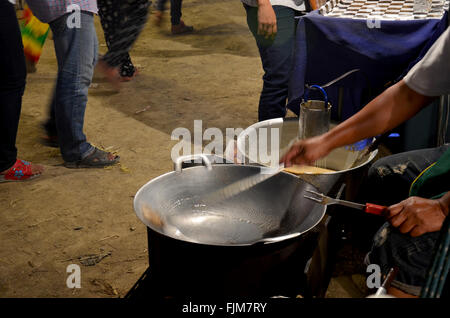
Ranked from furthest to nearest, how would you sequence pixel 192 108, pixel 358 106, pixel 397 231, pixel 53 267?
pixel 192 108 < pixel 358 106 < pixel 53 267 < pixel 397 231

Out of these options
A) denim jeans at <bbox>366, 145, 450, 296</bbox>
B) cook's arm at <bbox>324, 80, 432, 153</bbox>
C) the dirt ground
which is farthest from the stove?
the dirt ground

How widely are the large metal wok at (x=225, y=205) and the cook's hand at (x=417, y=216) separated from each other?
0.91 ft

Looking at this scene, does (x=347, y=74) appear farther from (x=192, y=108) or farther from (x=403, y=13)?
(x=192, y=108)

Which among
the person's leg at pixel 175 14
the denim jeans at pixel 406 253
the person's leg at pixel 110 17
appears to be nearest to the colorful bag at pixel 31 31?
the person's leg at pixel 110 17

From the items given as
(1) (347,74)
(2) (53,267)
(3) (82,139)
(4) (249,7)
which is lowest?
(2) (53,267)

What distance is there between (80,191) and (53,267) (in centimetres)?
75

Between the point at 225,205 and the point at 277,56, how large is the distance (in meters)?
1.52

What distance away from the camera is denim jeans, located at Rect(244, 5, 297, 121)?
3.01 metres

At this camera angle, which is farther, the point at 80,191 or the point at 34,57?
the point at 34,57

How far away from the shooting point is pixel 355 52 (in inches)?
103

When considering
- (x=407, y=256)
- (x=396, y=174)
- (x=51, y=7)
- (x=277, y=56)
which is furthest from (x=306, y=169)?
(x=51, y=7)

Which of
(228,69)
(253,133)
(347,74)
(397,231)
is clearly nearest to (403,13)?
(347,74)

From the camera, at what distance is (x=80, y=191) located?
302cm
